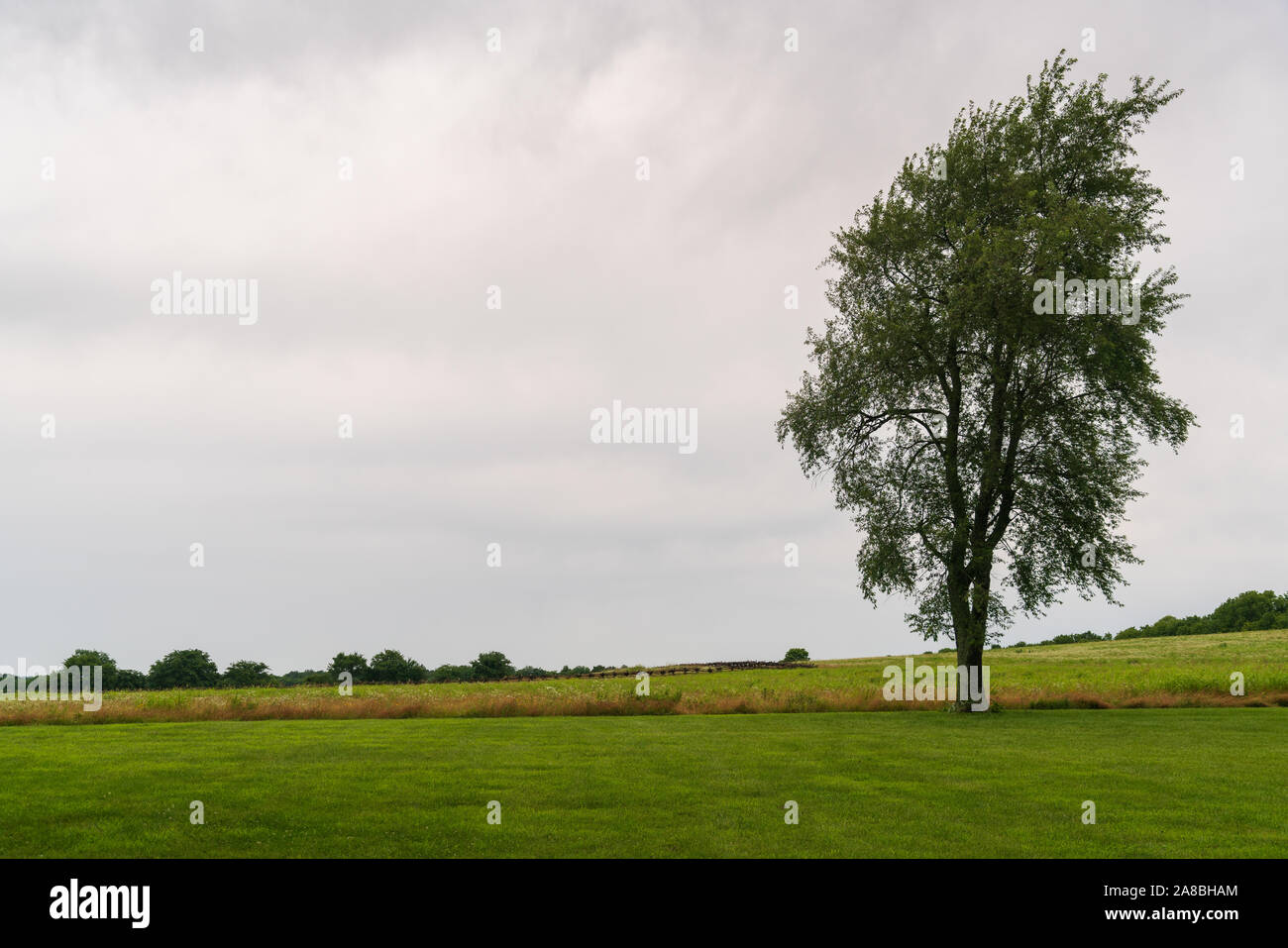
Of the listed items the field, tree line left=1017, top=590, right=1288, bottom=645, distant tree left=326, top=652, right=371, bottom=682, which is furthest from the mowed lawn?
tree line left=1017, top=590, right=1288, bottom=645

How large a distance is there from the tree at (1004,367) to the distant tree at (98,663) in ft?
210

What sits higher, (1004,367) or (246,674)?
(1004,367)

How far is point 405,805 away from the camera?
49.7 feet

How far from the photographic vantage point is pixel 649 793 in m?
16.0

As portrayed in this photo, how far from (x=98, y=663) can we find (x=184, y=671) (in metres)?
6.76

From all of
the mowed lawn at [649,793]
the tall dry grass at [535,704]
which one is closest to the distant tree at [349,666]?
the tall dry grass at [535,704]

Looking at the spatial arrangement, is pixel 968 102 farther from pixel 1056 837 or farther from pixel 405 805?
pixel 405 805

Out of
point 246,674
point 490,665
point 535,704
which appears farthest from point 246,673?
Answer: point 535,704

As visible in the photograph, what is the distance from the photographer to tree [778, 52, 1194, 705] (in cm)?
3503

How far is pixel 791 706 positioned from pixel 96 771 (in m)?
27.6

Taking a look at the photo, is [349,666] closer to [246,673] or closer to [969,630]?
[246,673]

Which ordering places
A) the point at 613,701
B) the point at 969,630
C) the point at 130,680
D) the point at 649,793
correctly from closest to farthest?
the point at 649,793 → the point at 969,630 → the point at 613,701 → the point at 130,680

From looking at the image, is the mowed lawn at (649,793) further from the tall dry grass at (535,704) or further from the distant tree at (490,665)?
the distant tree at (490,665)
